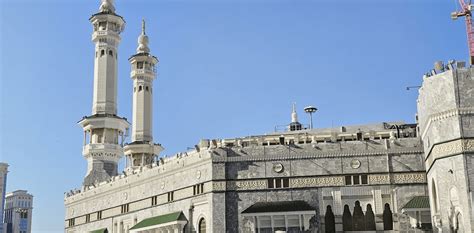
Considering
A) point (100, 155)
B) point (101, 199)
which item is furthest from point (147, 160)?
point (101, 199)

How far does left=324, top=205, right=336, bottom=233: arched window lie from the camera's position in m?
42.4

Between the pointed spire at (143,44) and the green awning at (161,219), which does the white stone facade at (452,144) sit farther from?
the pointed spire at (143,44)

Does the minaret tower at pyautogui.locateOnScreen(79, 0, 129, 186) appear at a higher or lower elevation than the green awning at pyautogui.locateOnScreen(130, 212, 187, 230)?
higher

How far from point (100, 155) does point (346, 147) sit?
29.3 meters

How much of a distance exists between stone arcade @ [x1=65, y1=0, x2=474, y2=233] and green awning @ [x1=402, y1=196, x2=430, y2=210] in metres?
0.07

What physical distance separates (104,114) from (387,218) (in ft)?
107

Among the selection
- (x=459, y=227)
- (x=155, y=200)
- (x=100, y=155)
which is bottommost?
(x=459, y=227)

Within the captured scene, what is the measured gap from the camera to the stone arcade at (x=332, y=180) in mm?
36438

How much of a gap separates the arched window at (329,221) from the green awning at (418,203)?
5.03 m

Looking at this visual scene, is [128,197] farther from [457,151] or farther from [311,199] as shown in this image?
[457,151]

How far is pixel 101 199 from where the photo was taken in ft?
184

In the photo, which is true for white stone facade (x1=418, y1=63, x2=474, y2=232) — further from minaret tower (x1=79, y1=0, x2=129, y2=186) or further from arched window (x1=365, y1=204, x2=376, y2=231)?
minaret tower (x1=79, y1=0, x2=129, y2=186)

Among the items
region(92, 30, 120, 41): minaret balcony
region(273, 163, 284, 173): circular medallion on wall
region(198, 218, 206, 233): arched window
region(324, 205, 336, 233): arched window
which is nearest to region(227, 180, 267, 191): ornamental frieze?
region(273, 163, 284, 173): circular medallion on wall

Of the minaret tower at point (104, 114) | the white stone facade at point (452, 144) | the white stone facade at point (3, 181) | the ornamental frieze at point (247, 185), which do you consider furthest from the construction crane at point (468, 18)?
the white stone facade at point (3, 181)
